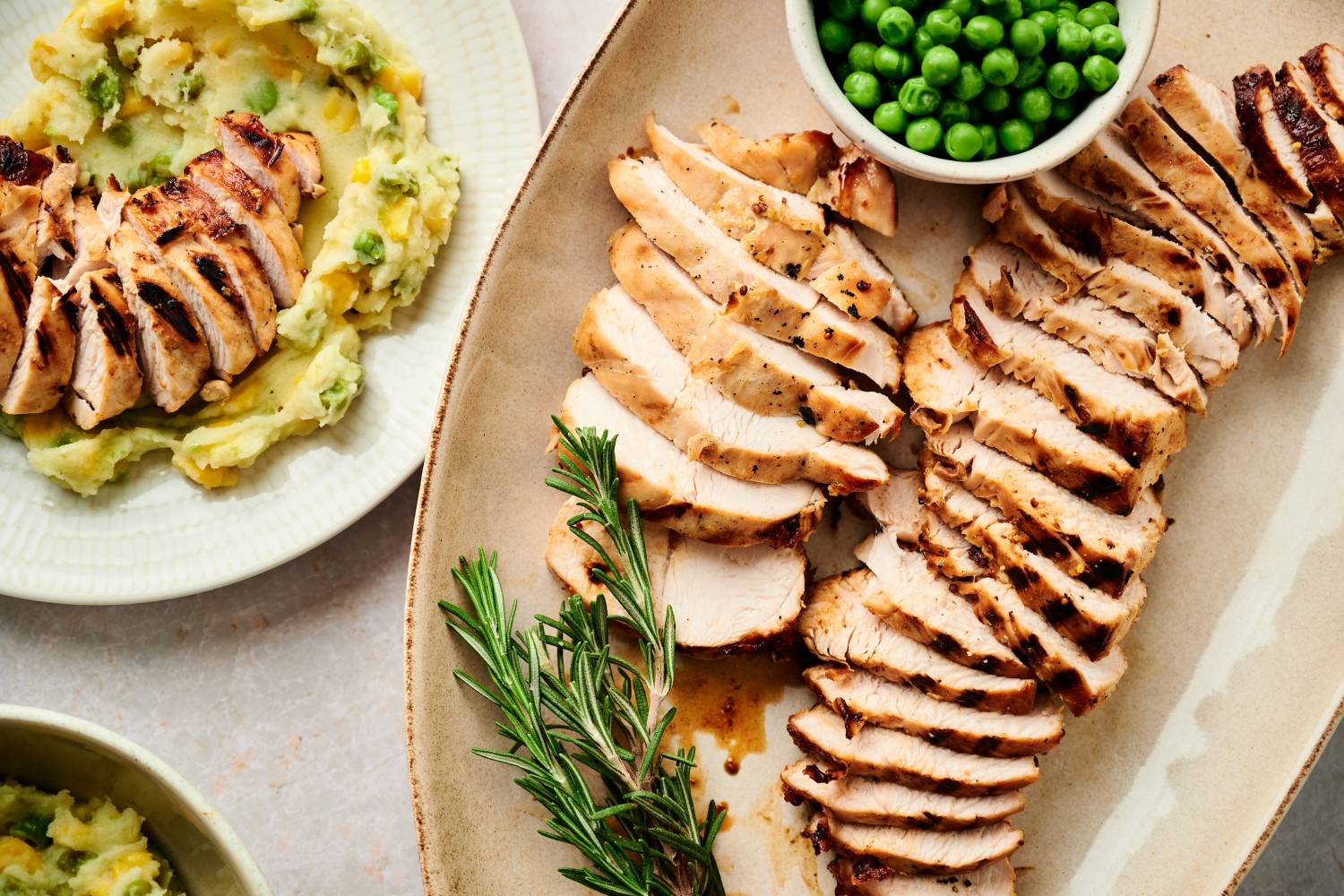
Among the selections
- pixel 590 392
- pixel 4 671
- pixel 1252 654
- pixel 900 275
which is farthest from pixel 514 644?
pixel 1252 654

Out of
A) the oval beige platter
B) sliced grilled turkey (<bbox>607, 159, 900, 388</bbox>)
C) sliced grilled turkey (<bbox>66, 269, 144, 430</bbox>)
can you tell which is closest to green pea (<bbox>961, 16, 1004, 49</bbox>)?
the oval beige platter

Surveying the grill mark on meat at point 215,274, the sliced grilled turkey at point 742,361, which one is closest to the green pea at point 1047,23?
the sliced grilled turkey at point 742,361

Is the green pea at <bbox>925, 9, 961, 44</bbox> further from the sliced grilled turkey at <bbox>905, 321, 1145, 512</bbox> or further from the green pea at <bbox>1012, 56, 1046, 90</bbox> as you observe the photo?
the sliced grilled turkey at <bbox>905, 321, 1145, 512</bbox>

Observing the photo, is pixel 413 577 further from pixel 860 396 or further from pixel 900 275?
pixel 900 275

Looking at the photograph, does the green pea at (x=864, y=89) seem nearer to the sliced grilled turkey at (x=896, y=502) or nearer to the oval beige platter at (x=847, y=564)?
the oval beige platter at (x=847, y=564)

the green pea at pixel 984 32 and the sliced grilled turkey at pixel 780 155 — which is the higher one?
the green pea at pixel 984 32

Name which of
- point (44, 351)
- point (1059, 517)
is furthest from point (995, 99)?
point (44, 351)
